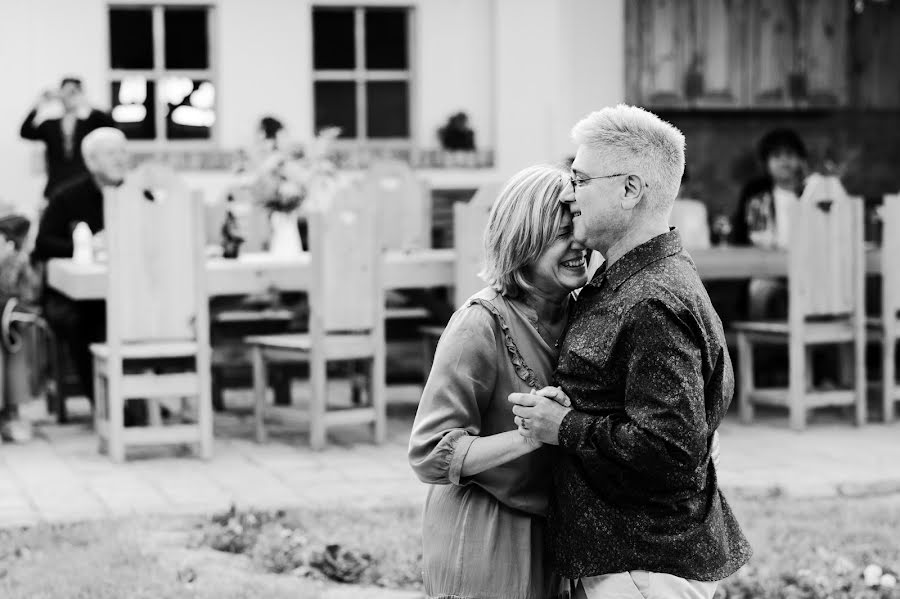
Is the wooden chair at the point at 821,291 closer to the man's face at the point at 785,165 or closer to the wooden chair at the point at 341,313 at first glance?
the man's face at the point at 785,165

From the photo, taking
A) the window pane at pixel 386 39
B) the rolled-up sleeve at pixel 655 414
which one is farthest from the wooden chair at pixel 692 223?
the rolled-up sleeve at pixel 655 414

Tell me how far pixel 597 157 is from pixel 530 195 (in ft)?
0.58

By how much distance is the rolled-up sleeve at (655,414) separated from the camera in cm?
234

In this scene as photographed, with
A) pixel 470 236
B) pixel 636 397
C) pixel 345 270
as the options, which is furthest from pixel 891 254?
pixel 636 397

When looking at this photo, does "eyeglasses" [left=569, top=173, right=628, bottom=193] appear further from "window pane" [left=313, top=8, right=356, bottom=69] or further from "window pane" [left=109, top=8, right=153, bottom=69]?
"window pane" [left=313, top=8, right=356, bottom=69]

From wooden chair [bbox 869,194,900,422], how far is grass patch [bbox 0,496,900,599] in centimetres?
230

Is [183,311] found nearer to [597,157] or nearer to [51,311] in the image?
[51,311]

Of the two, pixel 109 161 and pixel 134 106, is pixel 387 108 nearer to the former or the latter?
pixel 134 106

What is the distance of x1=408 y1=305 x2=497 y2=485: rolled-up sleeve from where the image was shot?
8.48ft

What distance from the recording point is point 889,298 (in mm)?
7582

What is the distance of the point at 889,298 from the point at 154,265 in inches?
145

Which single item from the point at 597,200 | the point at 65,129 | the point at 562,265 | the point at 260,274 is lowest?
the point at 260,274

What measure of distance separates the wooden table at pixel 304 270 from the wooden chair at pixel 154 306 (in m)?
0.33

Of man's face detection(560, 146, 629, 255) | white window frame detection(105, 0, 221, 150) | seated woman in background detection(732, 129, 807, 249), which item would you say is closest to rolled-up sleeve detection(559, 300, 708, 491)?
man's face detection(560, 146, 629, 255)
